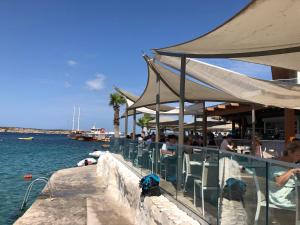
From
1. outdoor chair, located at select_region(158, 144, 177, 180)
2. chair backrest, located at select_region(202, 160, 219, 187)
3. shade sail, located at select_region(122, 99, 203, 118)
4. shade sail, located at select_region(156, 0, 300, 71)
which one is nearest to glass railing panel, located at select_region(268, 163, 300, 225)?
chair backrest, located at select_region(202, 160, 219, 187)

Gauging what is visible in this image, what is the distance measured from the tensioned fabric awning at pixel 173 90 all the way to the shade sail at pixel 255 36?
4.37 m

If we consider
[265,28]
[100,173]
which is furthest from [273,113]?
[265,28]

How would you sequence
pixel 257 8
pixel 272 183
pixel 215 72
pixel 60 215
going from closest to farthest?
pixel 272 183 → pixel 257 8 → pixel 215 72 → pixel 60 215

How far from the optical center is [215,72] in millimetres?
10867

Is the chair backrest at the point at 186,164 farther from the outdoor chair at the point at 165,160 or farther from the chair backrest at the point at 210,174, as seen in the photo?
the chair backrest at the point at 210,174

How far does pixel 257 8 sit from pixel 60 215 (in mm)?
10232

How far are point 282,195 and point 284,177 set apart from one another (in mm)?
258

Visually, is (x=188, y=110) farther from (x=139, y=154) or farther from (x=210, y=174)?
(x=210, y=174)

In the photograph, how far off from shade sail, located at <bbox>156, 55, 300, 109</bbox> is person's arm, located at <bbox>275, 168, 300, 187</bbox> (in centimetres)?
500

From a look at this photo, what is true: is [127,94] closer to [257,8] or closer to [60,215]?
[60,215]

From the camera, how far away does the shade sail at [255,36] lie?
506 centimetres

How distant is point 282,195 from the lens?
12.6 ft

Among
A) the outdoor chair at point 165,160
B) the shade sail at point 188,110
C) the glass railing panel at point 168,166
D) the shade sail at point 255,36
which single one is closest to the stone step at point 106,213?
the glass railing panel at point 168,166

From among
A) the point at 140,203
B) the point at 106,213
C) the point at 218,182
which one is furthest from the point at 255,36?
the point at 106,213
